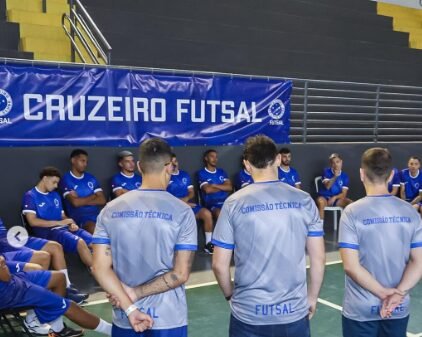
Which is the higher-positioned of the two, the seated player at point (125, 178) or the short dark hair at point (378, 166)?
the short dark hair at point (378, 166)

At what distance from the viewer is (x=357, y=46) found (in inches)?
501

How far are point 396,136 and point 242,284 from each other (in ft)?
29.2

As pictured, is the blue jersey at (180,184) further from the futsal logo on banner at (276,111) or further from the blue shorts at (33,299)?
the blue shorts at (33,299)

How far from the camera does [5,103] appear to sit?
19.4 feet

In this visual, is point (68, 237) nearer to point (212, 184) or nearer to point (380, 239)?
point (212, 184)

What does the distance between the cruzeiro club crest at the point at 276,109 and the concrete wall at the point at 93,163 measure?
636 millimetres

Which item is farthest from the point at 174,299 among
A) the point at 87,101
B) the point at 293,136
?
the point at 293,136

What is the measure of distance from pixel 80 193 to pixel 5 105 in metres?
1.34

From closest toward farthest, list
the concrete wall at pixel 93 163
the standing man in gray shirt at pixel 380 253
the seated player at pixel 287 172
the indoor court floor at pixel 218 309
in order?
the standing man in gray shirt at pixel 380 253 → the indoor court floor at pixel 218 309 → the concrete wall at pixel 93 163 → the seated player at pixel 287 172

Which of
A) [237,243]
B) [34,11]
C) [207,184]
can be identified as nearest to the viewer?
[237,243]

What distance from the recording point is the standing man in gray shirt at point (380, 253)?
2.54 meters

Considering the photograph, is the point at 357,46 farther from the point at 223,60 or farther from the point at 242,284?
the point at 242,284

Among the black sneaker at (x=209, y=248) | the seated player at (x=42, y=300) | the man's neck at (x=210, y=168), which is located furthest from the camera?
the man's neck at (x=210, y=168)

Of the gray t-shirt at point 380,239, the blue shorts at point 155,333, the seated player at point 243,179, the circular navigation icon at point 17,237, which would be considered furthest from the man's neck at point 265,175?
the seated player at point 243,179
